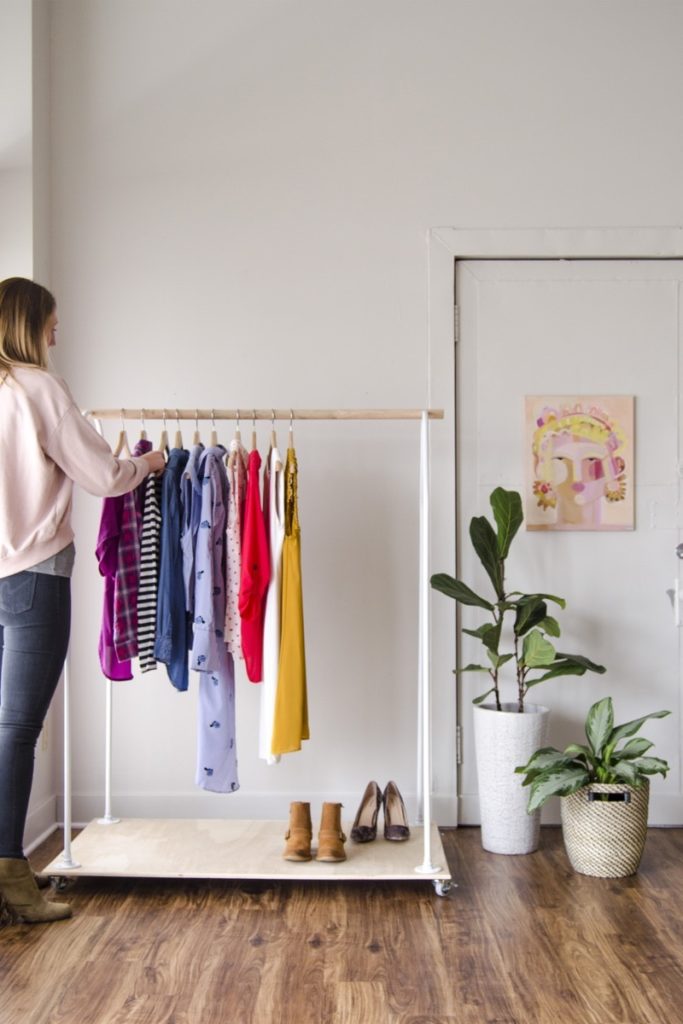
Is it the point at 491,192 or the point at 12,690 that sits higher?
the point at 491,192

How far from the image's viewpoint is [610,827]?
292cm

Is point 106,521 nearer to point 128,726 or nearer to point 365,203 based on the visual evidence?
point 128,726

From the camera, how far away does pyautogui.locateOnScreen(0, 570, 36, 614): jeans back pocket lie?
96.6 inches

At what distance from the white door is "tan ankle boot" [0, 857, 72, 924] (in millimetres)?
1516

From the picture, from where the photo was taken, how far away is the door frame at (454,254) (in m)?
3.46

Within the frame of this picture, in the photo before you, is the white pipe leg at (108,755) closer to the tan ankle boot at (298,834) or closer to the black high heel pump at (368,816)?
the tan ankle boot at (298,834)

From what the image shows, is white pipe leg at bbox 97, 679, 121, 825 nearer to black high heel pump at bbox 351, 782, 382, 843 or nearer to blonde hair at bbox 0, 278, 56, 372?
black high heel pump at bbox 351, 782, 382, 843

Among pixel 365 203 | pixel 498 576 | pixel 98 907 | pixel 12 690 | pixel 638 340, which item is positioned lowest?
pixel 98 907

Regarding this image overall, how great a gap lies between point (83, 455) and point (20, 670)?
1.81 feet

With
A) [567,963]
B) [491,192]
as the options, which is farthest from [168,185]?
[567,963]

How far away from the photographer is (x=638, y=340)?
11.5 feet

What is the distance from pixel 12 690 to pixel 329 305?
172 centimetres

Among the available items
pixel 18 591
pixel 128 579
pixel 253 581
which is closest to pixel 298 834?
pixel 253 581

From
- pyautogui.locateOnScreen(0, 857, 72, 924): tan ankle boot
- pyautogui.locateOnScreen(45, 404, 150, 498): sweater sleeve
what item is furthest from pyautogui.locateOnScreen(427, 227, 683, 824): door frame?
pyautogui.locateOnScreen(0, 857, 72, 924): tan ankle boot
